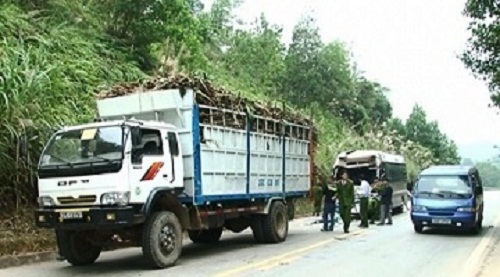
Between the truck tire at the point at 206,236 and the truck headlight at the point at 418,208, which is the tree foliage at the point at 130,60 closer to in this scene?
the truck tire at the point at 206,236

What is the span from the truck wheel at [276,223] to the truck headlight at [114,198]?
5.11 metres

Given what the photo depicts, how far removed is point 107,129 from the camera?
34.5ft

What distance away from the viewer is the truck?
10086mm

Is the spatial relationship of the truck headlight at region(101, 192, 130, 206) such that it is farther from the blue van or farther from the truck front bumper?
the blue van

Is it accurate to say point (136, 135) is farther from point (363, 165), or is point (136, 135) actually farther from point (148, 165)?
point (363, 165)

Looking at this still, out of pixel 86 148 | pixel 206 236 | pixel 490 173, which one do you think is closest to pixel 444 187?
pixel 206 236

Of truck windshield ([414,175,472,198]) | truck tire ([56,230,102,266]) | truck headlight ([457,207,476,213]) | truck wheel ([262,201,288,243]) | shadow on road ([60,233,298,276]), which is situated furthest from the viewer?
truck windshield ([414,175,472,198])

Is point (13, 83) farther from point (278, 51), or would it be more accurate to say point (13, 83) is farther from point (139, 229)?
point (278, 51)

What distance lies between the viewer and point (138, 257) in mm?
12398

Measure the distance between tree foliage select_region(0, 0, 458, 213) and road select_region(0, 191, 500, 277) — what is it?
3.16 metres

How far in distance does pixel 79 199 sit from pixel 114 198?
0.59 meters

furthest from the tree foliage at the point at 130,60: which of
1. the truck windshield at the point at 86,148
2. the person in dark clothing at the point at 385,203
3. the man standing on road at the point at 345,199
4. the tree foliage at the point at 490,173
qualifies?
the tree foliage at the point at 490,173

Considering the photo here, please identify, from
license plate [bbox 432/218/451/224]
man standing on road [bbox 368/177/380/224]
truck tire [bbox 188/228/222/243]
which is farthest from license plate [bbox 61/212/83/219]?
man standing on road [bbox 368/177/380/224]

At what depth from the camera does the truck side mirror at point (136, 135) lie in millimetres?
10398
